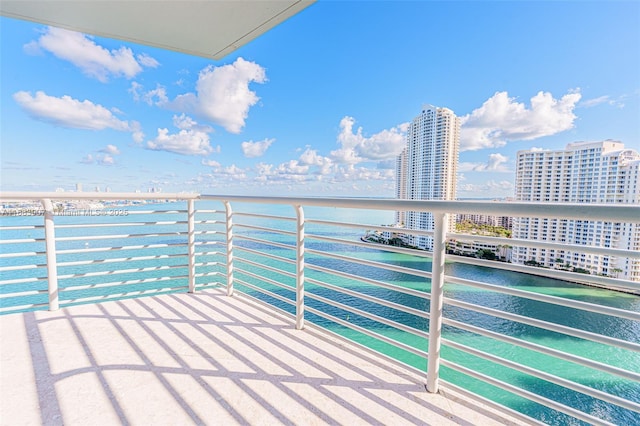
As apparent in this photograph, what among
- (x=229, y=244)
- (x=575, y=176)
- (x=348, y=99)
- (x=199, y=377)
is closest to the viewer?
(x=199, y=377)

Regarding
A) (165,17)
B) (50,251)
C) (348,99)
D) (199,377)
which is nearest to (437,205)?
(199,377)

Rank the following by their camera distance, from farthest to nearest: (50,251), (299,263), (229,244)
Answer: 1. (229,244)
2. (50,251)
3. (299,263)

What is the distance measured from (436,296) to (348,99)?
31.6m

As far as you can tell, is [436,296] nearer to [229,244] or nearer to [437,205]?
[437,205]

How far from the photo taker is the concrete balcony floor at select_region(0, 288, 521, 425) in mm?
1206

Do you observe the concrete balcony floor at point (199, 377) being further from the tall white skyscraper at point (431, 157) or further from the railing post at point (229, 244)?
the tall white skyscraper at point (431, 157)

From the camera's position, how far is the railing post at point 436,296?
132cm

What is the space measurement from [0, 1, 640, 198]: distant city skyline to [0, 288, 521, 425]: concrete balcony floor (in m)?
11.2

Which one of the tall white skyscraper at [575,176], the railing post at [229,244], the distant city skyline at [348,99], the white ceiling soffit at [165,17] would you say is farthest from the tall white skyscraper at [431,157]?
the white ceiling soffit at [165,17]

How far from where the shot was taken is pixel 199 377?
4.78ft

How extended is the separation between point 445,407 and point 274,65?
24.5 metres

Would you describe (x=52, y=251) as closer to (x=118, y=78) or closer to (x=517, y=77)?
(x=118, y=78)

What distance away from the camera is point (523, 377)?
31.7 ft

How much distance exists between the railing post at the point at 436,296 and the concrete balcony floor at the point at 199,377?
11cm
